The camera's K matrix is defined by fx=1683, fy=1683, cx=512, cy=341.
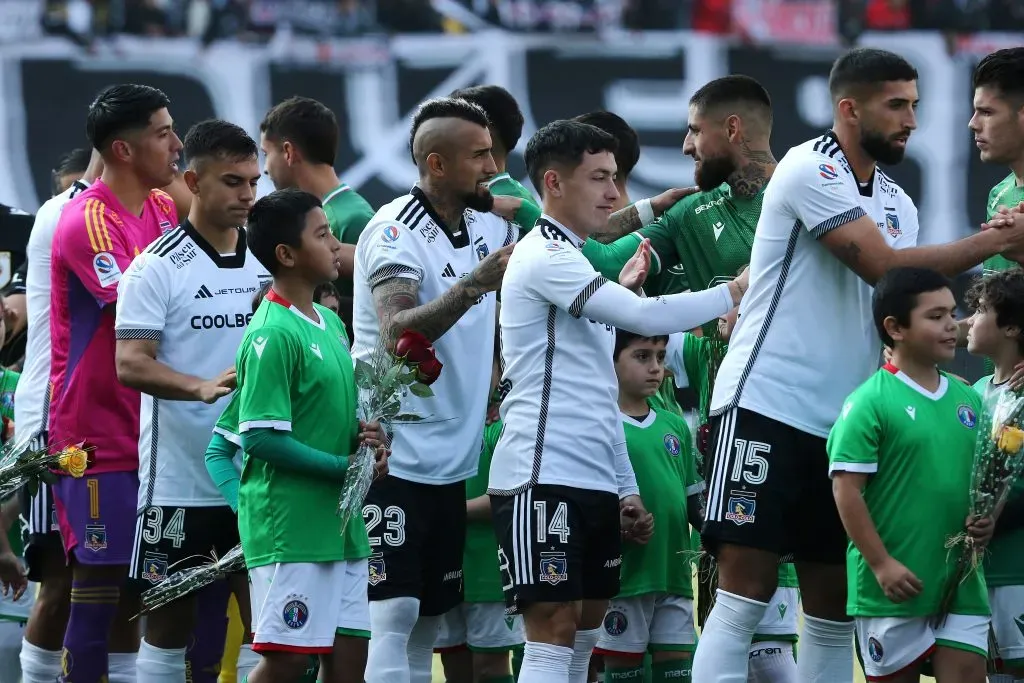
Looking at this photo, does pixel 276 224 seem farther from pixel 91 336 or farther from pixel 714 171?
pixel 714 171

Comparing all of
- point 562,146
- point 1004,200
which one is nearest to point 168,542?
point 562,146

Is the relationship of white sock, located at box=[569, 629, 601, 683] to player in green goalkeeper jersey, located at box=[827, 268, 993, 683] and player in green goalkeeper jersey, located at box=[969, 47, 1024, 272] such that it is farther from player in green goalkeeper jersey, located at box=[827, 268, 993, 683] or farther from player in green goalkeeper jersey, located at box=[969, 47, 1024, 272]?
player in green goalkeeper jersey, located at box=[969, 47, 1024, 272]

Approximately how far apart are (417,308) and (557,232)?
0.54m

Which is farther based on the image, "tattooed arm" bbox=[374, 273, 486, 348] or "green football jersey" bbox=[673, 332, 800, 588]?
"green football jersey" bbox=[673, 332, 800, 588]

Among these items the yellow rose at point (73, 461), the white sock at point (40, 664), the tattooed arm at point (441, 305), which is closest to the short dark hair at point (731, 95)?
the tattooed arm at point (441, 305)

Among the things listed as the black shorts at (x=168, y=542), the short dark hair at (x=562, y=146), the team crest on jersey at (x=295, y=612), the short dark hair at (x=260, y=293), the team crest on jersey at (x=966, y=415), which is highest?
the short dark hair at (x=562, y=146)

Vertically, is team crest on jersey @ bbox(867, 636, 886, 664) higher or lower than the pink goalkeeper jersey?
lower

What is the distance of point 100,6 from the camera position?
49.0 ft

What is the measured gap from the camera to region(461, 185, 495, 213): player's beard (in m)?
5.95

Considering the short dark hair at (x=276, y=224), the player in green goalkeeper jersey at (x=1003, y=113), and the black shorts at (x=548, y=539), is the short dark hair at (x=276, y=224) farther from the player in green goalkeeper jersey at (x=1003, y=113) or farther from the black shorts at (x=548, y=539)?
the player in green goalkeeper jersey at (x=1003, y=113)

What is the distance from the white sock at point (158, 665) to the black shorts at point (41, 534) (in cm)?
74

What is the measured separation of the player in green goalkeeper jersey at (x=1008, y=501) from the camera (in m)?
5.55

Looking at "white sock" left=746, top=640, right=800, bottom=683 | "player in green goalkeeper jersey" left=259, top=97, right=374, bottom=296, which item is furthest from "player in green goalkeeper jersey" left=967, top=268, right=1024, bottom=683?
"player in green goalkeeper jersey" left=259, top=97, right=374, bottom=296

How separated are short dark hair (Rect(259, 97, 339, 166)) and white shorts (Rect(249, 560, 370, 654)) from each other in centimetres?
257
